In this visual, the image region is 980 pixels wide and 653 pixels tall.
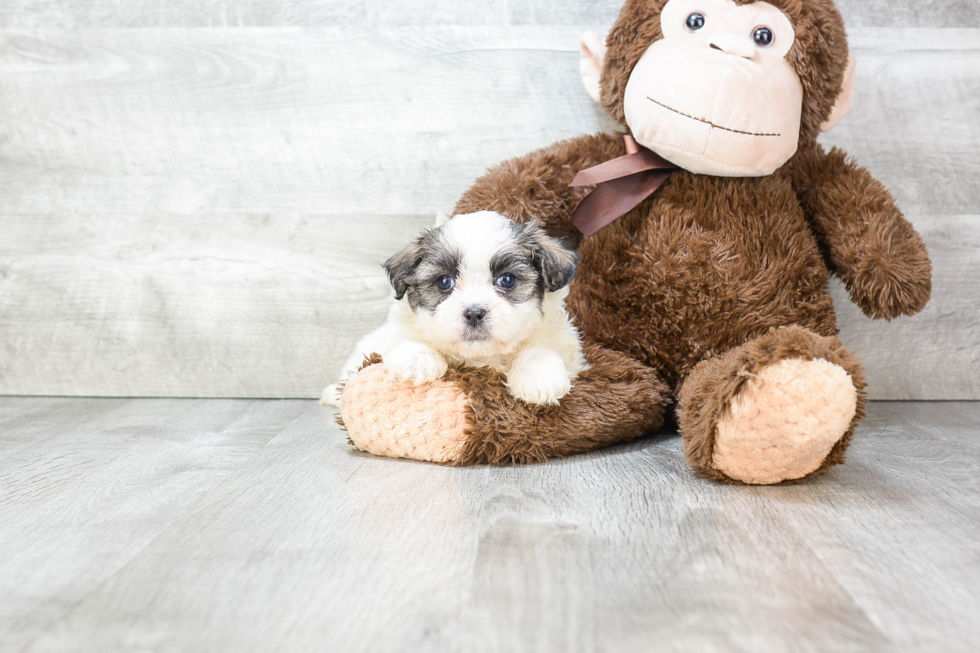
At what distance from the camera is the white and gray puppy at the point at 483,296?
1.38 m

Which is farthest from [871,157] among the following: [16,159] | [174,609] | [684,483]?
[16,159]

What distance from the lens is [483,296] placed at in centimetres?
140

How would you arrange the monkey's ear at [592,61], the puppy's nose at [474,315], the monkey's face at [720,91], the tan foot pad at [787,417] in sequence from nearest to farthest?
the tan foot pad at [787,417] → the puppy's nose at [474,315] → the monkey's face at [720,91] → the monkey's ear at [592,61]

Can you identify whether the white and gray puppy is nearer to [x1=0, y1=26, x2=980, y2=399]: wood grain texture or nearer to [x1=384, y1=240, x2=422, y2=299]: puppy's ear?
[x1=384, y1=240, x2=422, y2=299]: puppy's ear

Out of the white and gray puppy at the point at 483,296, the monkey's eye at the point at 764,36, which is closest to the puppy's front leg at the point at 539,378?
the white and gray puppy at the point at 483,296

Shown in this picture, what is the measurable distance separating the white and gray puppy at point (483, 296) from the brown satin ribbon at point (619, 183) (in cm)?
22

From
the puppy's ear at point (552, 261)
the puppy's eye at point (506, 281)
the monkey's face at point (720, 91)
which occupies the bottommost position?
the puppy's eye at point (506, 281)

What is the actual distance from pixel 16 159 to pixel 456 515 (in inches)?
65.7

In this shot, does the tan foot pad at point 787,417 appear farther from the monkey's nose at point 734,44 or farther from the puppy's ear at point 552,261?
the monkey's nose at point 734,44

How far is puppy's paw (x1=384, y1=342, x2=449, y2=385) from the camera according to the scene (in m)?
1.42

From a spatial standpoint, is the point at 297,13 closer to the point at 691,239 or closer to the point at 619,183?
the point at 619,183

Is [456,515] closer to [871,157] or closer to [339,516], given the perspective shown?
[339,516]

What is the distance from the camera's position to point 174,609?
87cm

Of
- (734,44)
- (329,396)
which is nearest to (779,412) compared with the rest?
(734,44)
